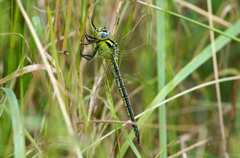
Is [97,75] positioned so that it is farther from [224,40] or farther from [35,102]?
[224,40]

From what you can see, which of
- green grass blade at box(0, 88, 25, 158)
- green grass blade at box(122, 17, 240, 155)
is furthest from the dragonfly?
green grass blade at box(0, 88, 25, 158)

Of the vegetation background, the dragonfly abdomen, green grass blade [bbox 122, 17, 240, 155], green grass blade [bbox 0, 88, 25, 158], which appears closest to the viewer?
green grass blade [bbox 0, 88, 25, 158]

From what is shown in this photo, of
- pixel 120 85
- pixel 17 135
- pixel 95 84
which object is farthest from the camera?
pixel 120 85

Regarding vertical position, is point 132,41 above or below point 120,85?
above

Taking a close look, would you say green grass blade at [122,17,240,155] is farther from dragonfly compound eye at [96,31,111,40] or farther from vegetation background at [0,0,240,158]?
dragonfly compound eye at [96,31,111,40]

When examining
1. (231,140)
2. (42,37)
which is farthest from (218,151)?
(42,37)

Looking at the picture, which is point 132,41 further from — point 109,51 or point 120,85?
point 120,85

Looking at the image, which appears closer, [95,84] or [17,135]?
[17,135]

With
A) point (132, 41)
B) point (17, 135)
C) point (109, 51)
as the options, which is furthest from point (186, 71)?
point (17, 135)

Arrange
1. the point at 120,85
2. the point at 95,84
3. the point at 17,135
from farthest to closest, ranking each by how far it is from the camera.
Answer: the point at 120,85, the point at 95,84, the point at 17,135
